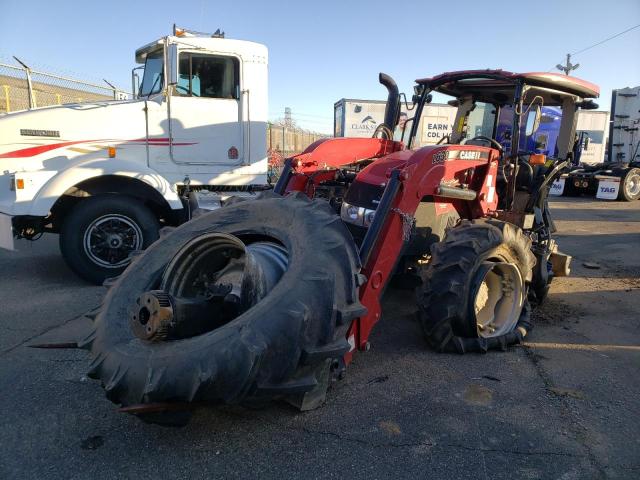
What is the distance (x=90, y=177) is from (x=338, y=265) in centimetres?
405

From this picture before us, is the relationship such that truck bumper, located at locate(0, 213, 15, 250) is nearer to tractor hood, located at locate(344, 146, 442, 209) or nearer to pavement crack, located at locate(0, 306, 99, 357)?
pavement crack, located at locate(0, 306, 99, 357)

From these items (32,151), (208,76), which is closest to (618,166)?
(208,76)

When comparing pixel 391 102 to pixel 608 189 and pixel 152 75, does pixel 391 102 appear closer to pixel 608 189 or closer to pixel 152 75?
pixel 152 75

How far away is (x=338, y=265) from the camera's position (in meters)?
2.81

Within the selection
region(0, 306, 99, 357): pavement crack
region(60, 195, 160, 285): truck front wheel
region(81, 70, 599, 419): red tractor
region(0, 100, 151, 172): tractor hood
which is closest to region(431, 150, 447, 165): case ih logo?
region(81, 70, 599, 419): red tractor

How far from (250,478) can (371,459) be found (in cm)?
66

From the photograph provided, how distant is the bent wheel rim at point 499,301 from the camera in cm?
417

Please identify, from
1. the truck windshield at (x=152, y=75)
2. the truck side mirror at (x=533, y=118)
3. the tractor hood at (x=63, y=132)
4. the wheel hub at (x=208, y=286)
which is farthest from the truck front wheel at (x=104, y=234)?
the truck side mirror at (x=533, y=118)

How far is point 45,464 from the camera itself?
2488 mm

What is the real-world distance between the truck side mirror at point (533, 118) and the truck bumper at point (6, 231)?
18.6 ft

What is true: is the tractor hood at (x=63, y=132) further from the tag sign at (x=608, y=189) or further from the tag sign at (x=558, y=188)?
the tag sign at (x=558, y=188)

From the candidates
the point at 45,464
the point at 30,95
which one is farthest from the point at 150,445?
the point at 30,95

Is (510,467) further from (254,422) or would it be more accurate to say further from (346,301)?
(254,422)

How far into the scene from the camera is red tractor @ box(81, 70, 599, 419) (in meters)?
2.45
